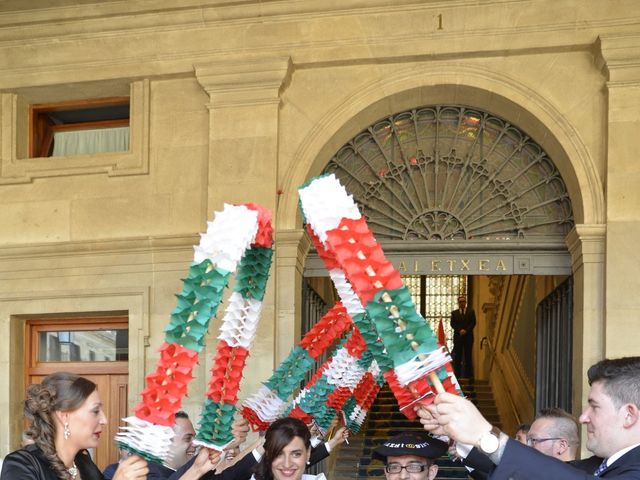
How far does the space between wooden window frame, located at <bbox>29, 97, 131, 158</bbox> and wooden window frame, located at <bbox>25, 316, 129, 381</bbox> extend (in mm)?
1798

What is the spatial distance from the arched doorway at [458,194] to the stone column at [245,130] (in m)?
0.78

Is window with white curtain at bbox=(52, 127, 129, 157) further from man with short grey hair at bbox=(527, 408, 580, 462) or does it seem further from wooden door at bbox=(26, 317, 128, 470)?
man with short grey hair at bbox=(527, 408, 580, 462)

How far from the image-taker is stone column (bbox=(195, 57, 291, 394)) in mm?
7961

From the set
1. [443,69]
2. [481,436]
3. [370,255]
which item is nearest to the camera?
[481,436]

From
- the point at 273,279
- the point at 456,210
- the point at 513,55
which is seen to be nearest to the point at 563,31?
the point at 513,55

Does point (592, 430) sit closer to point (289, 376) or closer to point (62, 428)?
point (62, 428)

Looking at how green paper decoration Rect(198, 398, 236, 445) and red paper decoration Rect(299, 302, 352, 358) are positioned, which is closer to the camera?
green paper decoration Rect(198, 398, 236, 445)

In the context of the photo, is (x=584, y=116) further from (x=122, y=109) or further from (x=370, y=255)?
(x=370, y=255)

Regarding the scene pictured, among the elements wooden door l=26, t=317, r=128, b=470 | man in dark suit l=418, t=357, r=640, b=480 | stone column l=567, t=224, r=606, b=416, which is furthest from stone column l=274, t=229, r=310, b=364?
man in dark suit l=418, t=357, r=640, b=480

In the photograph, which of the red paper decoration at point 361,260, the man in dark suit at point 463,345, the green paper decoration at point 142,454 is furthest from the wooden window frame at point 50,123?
the man in dark suit at point 463,345

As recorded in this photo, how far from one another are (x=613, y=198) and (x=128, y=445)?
5236mm

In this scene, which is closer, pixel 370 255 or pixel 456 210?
pixel 370 255

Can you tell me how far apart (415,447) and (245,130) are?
4.63 meters

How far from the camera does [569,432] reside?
417 cm
